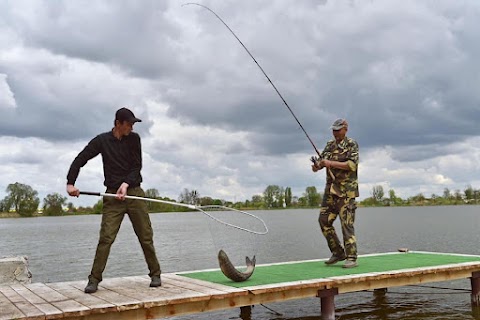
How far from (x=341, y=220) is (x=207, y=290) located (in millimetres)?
2844

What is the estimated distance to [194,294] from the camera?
6602 mm

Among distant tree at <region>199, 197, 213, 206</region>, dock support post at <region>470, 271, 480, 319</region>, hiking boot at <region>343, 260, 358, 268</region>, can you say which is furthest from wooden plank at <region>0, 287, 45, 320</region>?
dock support post at <region>470, 271, 480, 319</region>

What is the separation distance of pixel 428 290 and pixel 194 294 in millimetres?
8181

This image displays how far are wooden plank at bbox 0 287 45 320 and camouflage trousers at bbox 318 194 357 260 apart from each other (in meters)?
4.78

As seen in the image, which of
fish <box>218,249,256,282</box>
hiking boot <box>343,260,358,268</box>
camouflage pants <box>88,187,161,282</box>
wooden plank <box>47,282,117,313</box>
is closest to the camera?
wooden plank <box>47,282,117,313</box>

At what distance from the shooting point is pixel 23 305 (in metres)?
6.16

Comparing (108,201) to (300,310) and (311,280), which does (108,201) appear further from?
(300,310)

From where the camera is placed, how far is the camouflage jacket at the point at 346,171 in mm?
8602

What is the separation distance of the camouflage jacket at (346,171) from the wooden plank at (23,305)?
4.87 meters

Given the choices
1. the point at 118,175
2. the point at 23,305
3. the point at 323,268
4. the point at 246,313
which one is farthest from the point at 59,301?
the point at 246,313

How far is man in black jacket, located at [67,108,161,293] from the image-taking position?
21.9 feet

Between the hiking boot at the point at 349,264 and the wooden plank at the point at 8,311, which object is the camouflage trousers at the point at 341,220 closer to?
the hiking boot at the point at 349,264

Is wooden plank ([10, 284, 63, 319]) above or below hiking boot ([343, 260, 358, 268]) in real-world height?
below

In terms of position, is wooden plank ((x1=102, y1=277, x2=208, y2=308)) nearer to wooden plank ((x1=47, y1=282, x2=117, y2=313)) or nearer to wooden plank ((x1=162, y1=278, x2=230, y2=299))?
wooden plank ((x1=162, y1=278, x2=230, y2=299))
